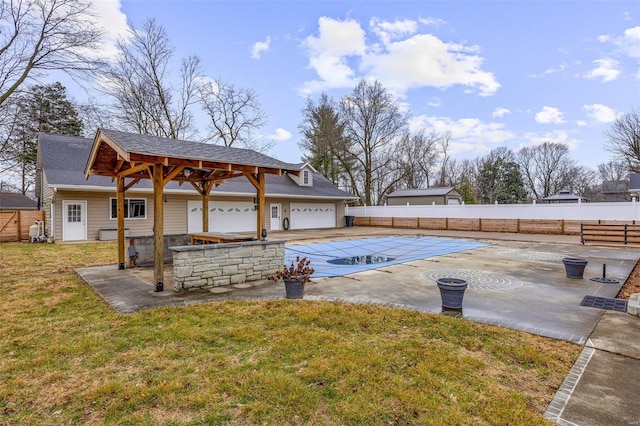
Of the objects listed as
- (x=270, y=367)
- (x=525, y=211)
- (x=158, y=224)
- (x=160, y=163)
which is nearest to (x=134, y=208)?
Result: (x=158, y=224)

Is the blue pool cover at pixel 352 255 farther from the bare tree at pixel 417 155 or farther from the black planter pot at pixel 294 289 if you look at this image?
the bare tree at pixel 417 155

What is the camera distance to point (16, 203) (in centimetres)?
2606

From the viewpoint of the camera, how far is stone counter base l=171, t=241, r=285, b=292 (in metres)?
5.62

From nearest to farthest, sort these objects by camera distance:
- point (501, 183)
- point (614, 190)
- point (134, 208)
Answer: point (134, 208), point (614, 190), point (501, 183)

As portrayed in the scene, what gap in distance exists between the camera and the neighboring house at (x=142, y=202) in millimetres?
13430

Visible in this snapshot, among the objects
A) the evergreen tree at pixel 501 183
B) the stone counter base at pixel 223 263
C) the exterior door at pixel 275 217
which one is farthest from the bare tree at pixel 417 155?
the stone counter base at pixel 223 263

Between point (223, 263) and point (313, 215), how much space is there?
53.7 ft

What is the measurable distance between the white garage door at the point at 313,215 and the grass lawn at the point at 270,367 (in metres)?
16.6

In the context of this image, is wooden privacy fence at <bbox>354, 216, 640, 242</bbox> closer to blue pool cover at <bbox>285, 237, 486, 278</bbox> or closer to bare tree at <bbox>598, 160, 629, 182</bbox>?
blue pool cover at <bbox>285, 237, 486, 278</bbox>

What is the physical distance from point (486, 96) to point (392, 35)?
313 inches

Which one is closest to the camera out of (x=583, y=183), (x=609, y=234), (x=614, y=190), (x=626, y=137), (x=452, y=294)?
(x=452, y=294)

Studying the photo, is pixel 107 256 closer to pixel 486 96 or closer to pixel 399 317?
pixel 399 317

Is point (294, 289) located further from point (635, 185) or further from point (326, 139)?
point (635, 185)

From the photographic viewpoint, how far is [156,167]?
18.7ft
